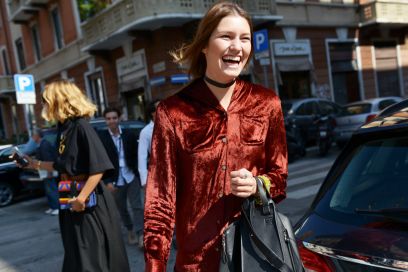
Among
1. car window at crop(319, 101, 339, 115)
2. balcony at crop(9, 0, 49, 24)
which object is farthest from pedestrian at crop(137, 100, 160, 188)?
balcony at crop(9, 0, 49, 24)

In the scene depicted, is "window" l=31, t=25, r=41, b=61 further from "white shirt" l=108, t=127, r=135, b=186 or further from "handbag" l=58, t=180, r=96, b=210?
"handbag" l=58, t=180, r=96, b=210

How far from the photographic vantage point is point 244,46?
1692 millimetres

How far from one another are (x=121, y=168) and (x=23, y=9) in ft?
69.8

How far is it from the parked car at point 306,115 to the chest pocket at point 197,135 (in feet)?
33.5

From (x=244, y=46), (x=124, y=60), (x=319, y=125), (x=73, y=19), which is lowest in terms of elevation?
(x=319, y=125)

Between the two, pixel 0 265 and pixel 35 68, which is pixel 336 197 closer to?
pixel 0 265

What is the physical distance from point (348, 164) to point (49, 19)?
23.3 m

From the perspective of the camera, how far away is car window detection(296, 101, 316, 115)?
40.5ft

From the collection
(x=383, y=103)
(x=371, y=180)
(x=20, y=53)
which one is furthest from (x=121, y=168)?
(x=20, y=53)

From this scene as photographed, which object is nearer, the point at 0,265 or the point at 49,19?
the point at 0,265

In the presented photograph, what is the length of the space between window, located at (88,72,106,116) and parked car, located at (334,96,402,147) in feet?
37.1

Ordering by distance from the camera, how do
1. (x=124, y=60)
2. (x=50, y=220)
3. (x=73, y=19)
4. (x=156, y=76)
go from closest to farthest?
(x=50, y=220)
(x=156, y=76)
(x=124, y=60)
(x=73, y=19)

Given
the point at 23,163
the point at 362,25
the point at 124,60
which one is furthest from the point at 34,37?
the point at 23,163

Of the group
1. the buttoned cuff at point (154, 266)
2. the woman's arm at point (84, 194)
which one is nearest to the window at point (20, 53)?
the woman's arm at point (84, 194)
